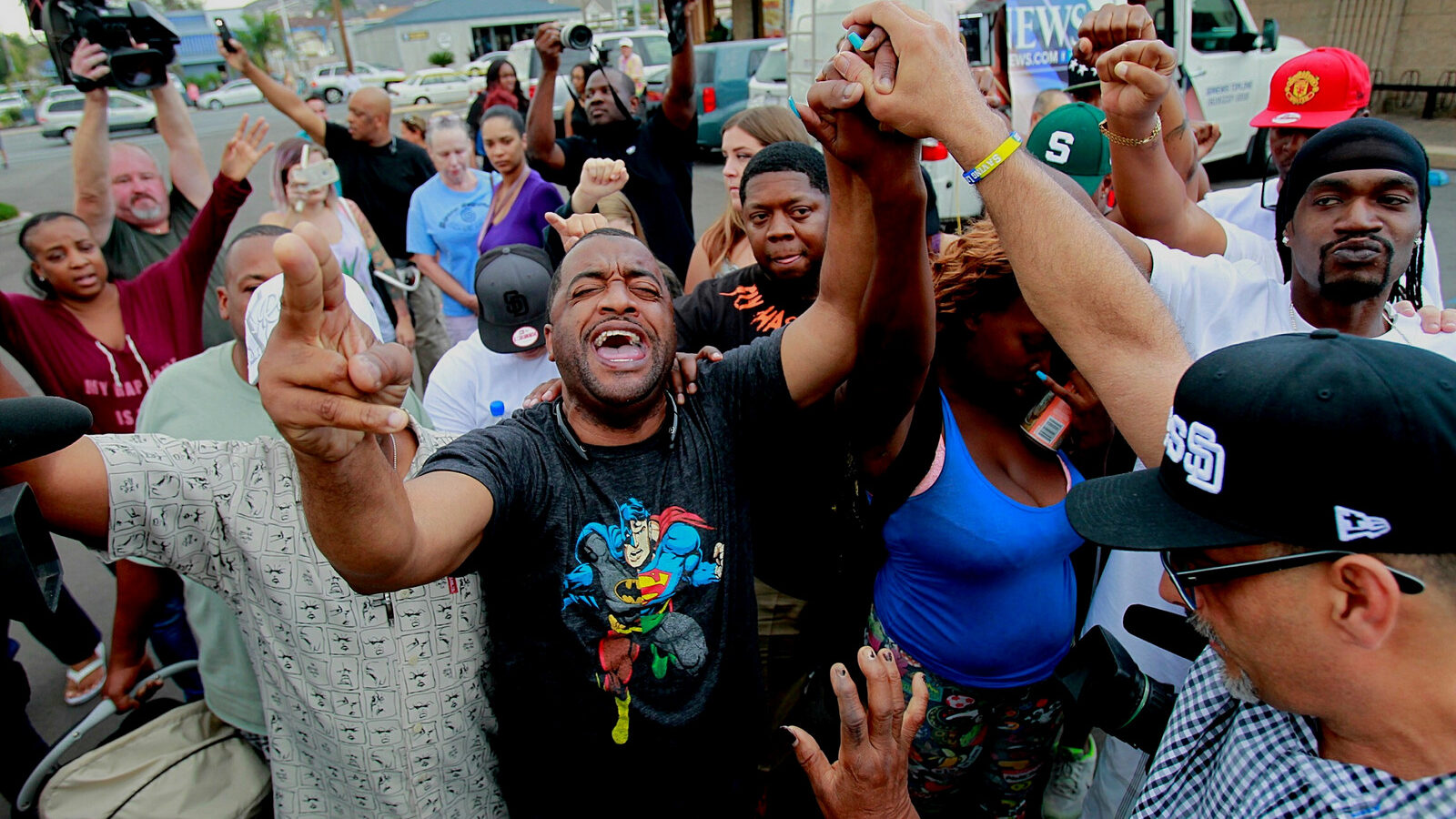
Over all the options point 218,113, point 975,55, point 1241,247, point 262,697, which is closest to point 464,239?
point 262,697

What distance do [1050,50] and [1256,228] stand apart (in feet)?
17.4

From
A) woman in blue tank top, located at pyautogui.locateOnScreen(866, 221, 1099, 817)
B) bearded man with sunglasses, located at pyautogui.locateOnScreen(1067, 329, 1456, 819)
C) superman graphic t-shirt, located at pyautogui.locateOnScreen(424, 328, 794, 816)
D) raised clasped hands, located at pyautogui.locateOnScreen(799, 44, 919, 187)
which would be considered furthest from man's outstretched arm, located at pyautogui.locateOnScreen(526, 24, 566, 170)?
bearded man with sunglasses, located at pyautogui.locateOnScreen(1067, 329, 1456, 819)

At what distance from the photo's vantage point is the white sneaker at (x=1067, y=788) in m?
2.45

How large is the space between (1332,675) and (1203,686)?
1.25 ft

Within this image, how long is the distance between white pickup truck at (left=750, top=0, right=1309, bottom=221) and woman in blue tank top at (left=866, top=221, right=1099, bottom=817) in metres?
4.35

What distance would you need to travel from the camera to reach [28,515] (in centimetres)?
96

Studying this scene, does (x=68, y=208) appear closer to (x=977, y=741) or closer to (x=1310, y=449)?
(x=977, y=741)

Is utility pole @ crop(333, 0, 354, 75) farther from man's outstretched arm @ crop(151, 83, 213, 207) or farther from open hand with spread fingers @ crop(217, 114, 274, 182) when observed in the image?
open hand with spread fingers @ crop(217, 114, 274, 182)

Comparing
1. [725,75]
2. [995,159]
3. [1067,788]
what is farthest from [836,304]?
[725,75]

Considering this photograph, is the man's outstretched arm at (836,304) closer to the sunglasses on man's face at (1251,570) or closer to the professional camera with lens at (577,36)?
the sunglasses on man's face at (1251,570)

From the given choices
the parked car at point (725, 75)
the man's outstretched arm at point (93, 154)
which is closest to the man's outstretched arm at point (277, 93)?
the man's outstretched arm at point (93, 154)

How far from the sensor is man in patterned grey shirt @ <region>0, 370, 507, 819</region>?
163cm

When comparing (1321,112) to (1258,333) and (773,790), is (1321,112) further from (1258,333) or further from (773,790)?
(773,790)

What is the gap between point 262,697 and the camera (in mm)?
1836
